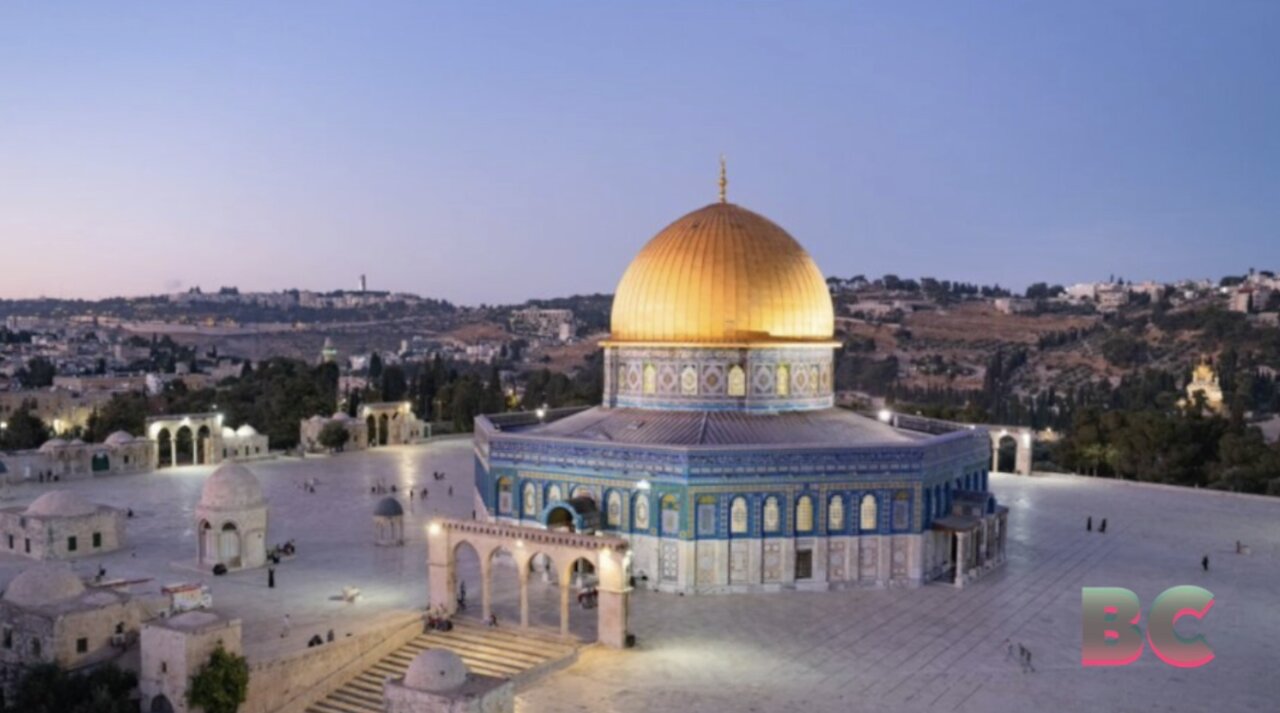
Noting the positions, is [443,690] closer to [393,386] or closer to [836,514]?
[836,514]

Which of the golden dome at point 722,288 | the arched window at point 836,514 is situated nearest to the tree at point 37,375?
the golden dome at point 722,288

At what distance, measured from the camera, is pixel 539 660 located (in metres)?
20.4

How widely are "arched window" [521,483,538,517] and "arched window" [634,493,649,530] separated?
3.42 m

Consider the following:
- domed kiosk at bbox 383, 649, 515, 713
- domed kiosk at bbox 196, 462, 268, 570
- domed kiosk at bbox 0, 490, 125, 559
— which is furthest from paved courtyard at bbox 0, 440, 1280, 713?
domed kiosk at bbox 383, 649, 515, 713

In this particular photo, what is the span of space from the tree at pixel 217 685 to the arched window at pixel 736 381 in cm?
1588

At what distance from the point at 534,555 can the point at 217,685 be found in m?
A: 6.65

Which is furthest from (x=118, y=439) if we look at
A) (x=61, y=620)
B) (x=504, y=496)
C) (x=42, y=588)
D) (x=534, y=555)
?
(x=534, y=555)

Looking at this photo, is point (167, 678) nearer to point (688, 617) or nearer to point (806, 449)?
point (688, 617)

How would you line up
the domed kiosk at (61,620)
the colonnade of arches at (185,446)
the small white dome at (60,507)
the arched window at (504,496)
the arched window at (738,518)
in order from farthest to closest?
the colonnade of arches at (185,446) → the arched window at (504,496) → the small white dome at (60,507) → the arched window at (738,518) → the domed kiosk at (61,620)

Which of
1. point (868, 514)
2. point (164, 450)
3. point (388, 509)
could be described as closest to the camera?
point (868, 514)

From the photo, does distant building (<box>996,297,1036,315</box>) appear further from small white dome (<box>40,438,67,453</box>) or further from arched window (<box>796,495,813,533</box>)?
arched window (<box>796,495,813,533</box>)

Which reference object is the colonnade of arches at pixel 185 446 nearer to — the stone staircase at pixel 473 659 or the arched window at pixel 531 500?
the arched window at pixel 531 500

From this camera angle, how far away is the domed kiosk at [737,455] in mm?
26094

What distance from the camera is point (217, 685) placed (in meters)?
18.5
